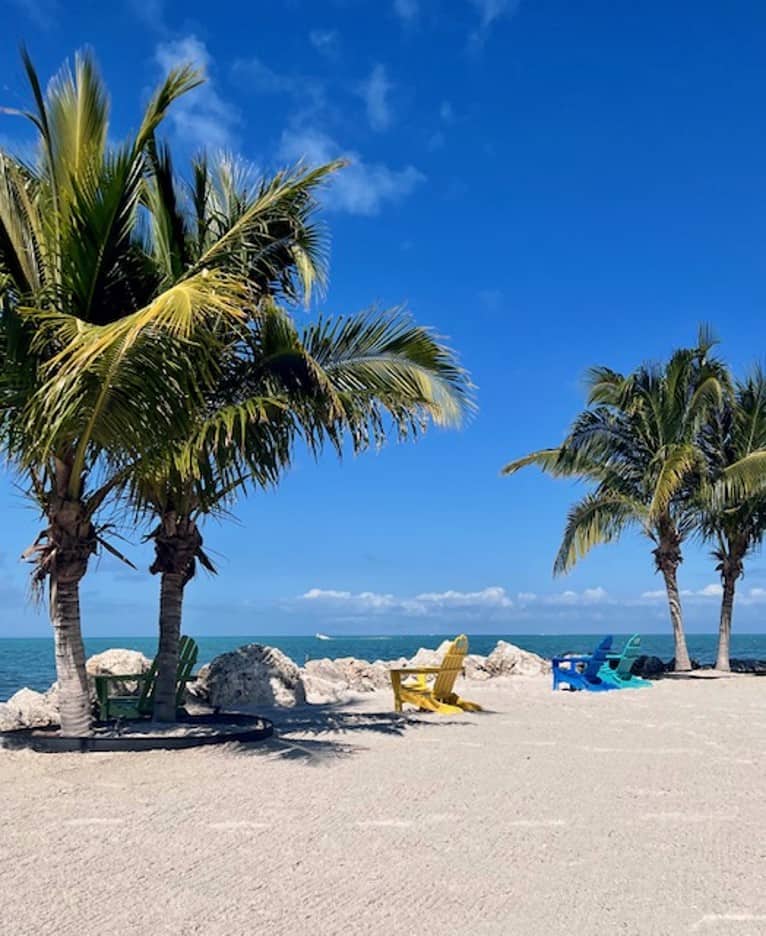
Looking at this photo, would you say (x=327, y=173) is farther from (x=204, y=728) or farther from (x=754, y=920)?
(x=754, y=920)

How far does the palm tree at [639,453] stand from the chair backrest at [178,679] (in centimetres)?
1190

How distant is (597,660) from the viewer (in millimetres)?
16344

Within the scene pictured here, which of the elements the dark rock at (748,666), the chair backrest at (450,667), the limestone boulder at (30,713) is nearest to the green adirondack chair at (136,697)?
the limestone boulder at (30,713)

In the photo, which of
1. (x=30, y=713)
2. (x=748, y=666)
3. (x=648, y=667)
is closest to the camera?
(x=30, y=713)

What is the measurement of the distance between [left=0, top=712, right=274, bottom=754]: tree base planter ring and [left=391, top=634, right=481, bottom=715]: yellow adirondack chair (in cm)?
252

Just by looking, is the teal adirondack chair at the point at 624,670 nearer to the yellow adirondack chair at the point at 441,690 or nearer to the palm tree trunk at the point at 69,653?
the yellow adirondack chair at the point at 441,690

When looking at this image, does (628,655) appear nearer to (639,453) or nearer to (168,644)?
(639,453)

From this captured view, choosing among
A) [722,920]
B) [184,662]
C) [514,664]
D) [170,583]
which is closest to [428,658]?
[514,664]

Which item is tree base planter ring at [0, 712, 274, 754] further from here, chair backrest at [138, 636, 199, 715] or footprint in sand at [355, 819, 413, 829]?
footprint in sand at [355, 819, 413, 829]

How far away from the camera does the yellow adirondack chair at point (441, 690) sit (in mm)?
12023

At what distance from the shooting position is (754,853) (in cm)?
509

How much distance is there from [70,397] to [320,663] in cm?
1229

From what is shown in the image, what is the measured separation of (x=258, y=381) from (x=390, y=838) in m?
5.60

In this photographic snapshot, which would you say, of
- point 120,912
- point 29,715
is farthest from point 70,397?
point 29,715
